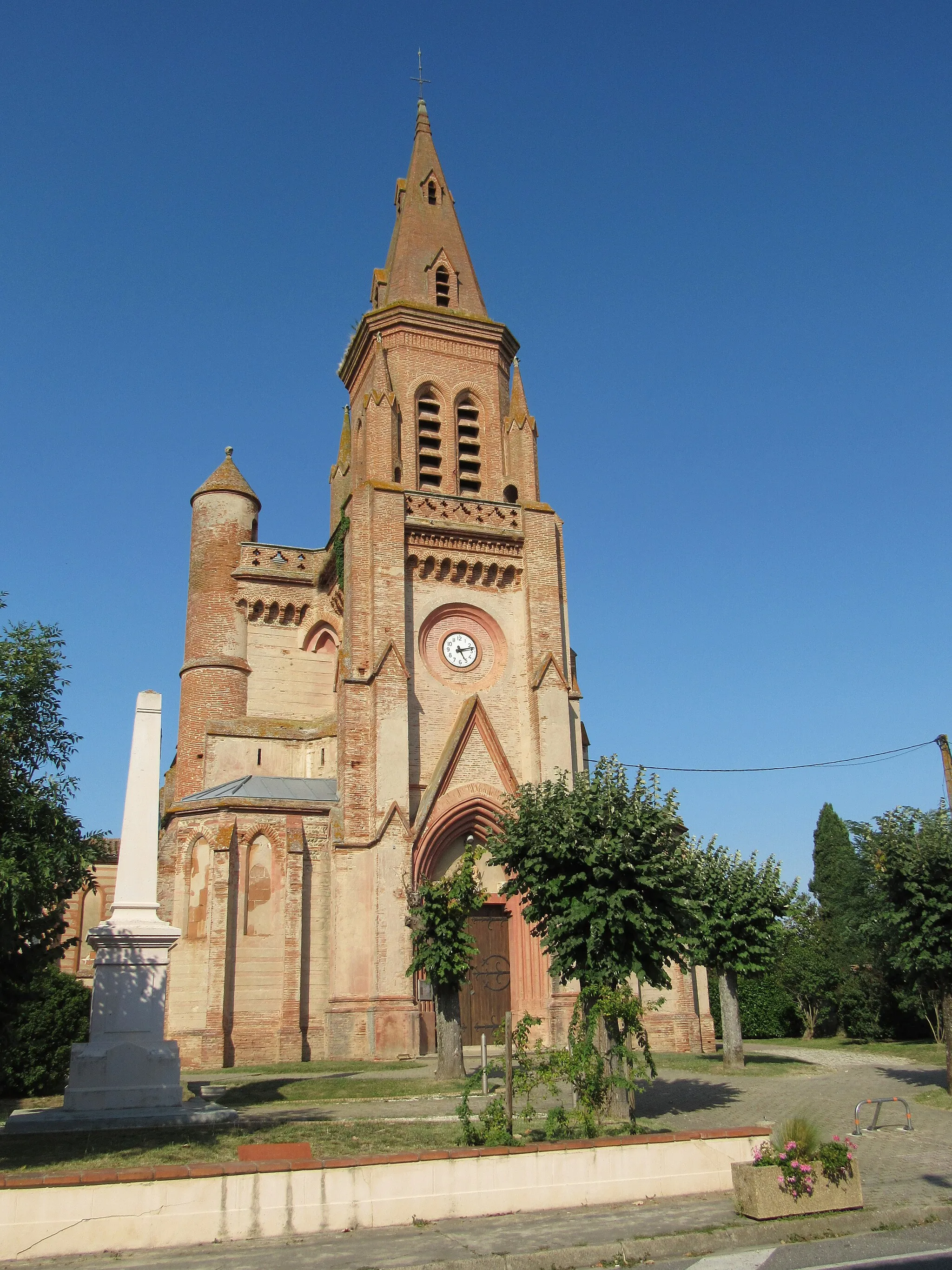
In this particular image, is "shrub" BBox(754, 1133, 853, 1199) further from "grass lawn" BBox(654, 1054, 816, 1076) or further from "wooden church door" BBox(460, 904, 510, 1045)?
"wooden church door" BBox(460, 904, 510, 1045)

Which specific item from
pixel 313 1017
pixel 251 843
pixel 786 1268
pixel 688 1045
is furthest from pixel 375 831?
pixel 786 1268

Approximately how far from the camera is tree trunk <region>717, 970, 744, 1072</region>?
Answer: 72.8ft

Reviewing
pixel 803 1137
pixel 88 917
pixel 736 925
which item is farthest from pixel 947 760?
pixel 88 917

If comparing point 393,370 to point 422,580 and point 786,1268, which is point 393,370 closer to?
point 422,580

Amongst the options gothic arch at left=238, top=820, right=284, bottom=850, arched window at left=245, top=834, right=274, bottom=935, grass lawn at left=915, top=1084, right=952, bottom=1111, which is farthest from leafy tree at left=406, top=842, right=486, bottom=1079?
grass lawn at left=915, top=1084, right=952, bottom=1111

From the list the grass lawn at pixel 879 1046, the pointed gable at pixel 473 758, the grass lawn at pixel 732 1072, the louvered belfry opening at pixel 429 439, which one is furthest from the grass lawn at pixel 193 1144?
the louvered belfry opening at pixel 429 439

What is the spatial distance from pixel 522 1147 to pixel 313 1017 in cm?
1780

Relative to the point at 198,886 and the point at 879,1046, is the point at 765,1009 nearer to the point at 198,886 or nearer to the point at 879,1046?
the point at 879,1046

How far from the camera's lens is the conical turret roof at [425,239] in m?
36.8

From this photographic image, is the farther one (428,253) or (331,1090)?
(428,253)

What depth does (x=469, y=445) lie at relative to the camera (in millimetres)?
34719

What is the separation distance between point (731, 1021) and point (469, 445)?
2006 cm

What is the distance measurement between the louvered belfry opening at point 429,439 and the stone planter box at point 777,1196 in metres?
26.4

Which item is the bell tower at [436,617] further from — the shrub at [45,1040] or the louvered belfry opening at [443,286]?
the shrub at [45,1040]
